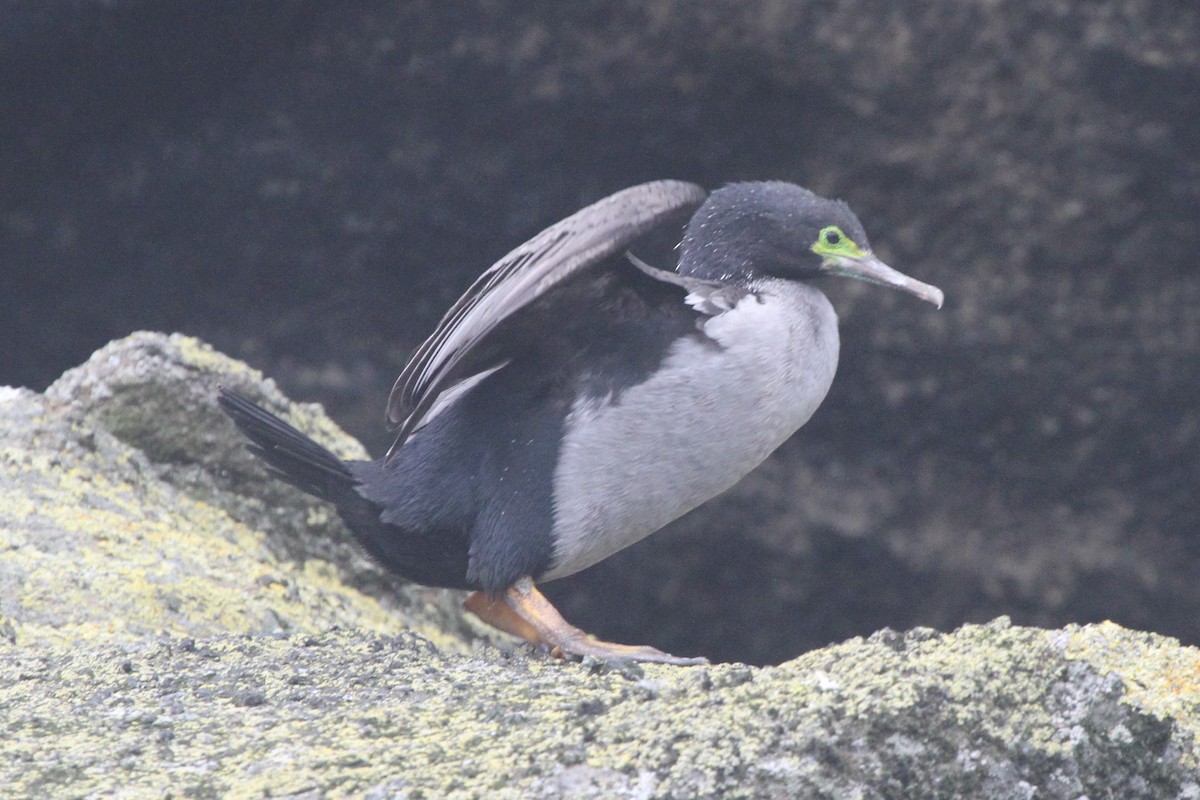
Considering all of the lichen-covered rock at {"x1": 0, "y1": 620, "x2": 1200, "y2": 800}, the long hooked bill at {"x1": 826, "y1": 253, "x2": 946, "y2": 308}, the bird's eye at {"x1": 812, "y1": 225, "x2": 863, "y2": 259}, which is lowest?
the lichen-covered rock at {"x1": 0, "y1": 620, "x2": 1200, "y2": 800}

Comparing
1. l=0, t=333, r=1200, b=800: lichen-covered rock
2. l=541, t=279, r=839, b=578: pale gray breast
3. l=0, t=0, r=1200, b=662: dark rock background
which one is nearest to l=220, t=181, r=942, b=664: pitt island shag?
l=541, t=279, r=839, b=578: pale gray breast

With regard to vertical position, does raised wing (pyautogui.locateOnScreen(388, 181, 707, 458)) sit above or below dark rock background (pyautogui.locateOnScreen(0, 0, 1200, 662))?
below

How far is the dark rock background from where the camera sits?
446 cm

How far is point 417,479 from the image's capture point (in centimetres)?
330

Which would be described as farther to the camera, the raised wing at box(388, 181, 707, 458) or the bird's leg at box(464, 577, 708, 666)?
the bird's leg at box(464, 577, 708, 666)

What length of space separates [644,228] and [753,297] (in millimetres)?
500

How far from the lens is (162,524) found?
363 cm

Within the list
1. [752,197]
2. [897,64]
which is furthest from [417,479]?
[897,64]

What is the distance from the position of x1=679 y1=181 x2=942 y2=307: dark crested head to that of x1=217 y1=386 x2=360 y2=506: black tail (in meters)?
1.02

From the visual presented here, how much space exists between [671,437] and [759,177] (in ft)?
5.75

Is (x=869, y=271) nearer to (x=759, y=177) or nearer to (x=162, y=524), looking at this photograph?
(x=759, y=177)

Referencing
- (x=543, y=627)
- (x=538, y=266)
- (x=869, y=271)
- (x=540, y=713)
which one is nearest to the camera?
A: (x=540, y=713)

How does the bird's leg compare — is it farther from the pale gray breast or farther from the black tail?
the black tail

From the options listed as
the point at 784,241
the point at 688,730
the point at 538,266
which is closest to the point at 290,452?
the point at 538,266
